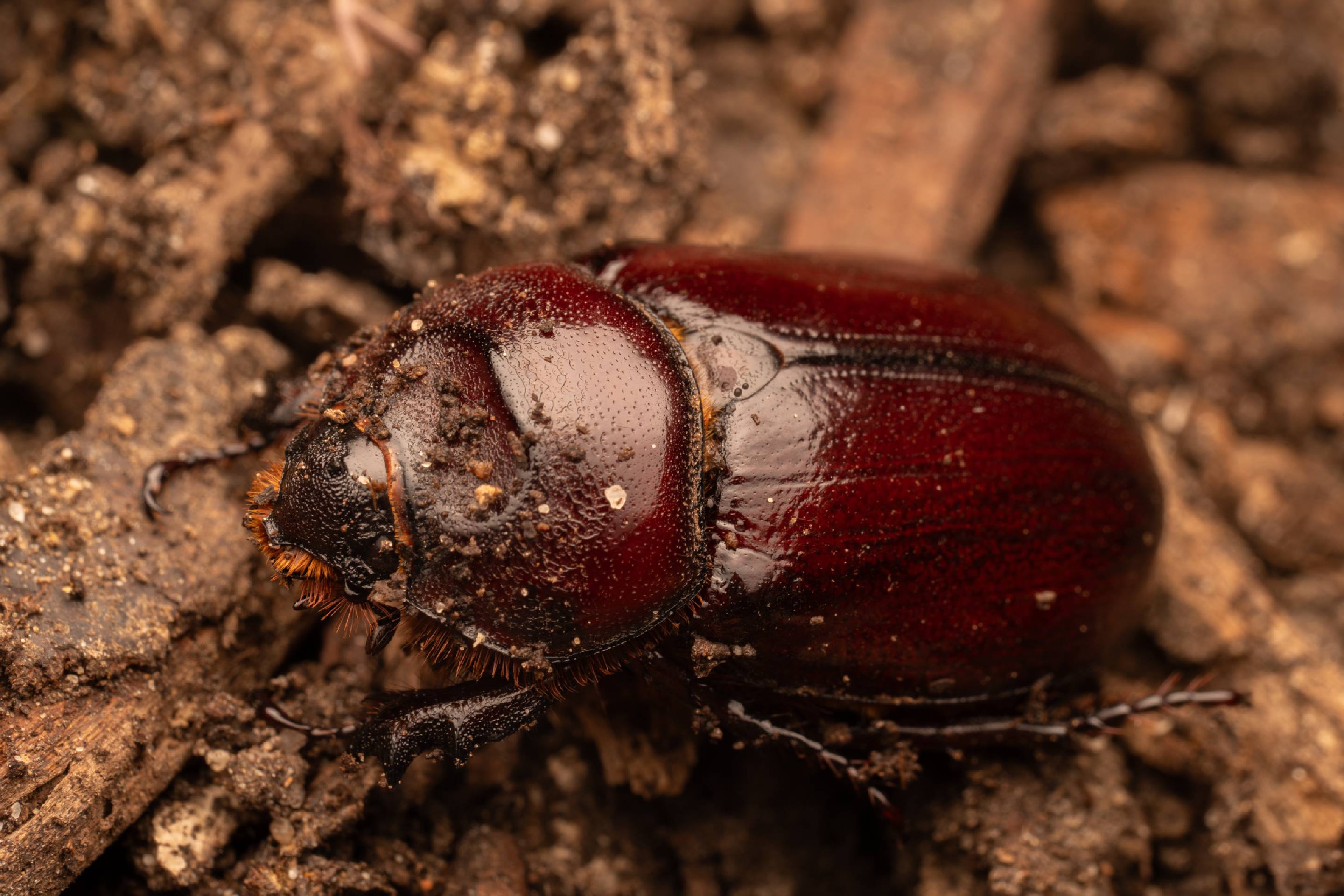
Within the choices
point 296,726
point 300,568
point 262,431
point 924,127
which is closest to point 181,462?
point 262,431

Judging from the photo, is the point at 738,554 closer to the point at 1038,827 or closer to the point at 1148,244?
the point at 1038,827

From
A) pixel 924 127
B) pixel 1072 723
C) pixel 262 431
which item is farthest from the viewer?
pixel 924 127

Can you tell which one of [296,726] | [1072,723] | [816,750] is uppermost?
[296,726]

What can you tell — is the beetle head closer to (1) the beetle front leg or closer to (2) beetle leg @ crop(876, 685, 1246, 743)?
(1) the beetle front leg

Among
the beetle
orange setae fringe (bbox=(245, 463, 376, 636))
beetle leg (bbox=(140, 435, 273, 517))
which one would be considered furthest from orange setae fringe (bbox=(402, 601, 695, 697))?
beetle leg (bbox=(140, 435, 273, 517))

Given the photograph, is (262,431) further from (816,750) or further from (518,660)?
(816,750)

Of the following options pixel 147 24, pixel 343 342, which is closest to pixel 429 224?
pixel 343 342
